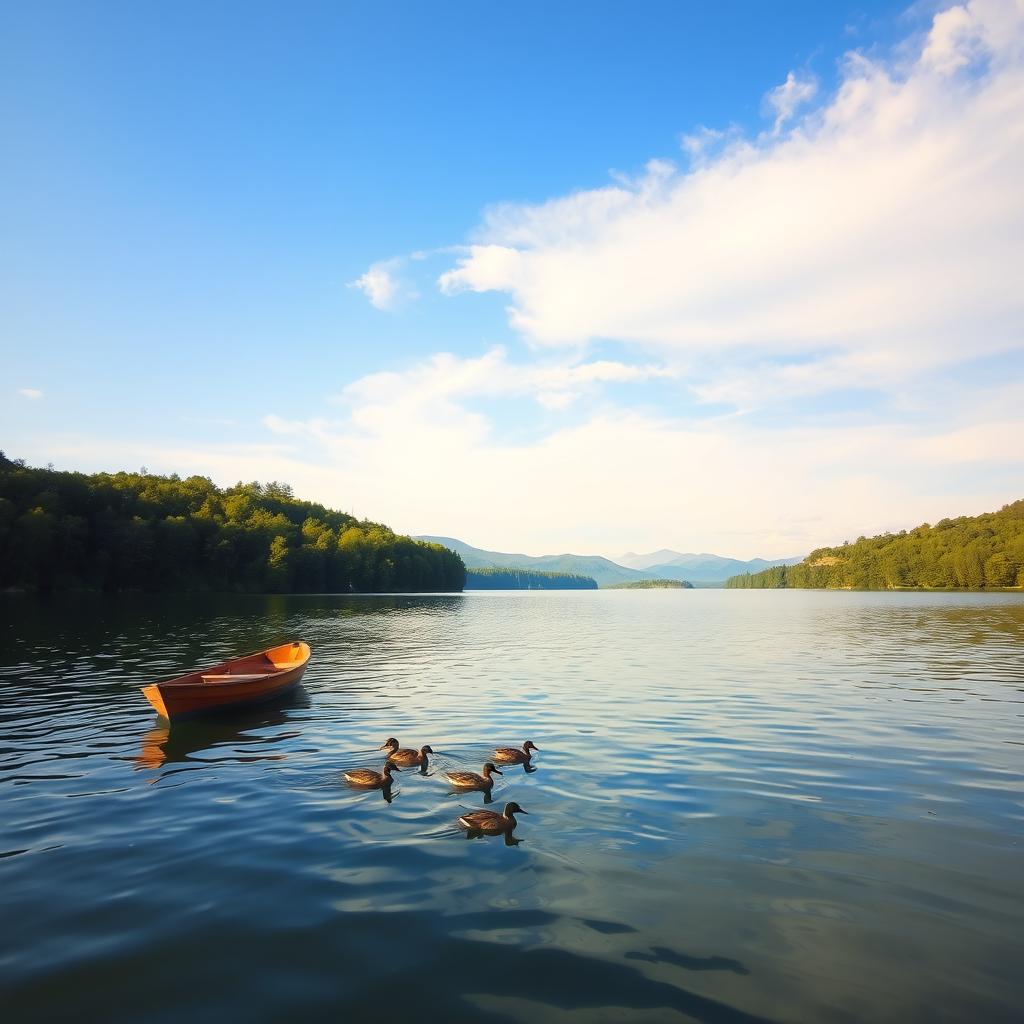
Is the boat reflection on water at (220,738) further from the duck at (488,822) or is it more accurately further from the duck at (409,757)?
the duck at (488,822)

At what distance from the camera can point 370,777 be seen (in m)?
16.0

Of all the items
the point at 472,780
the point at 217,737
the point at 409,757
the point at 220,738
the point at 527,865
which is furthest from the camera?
the point at 217,737

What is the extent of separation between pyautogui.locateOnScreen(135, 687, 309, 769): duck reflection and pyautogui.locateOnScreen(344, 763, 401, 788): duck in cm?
Answer: 399

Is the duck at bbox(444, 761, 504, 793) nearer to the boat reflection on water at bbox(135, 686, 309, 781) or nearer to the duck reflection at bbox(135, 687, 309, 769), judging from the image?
the duck reflection at bbox(135, 687, 309, 769)

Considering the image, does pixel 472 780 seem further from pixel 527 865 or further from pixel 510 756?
pixel 527 865

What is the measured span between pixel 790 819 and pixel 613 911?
240 inches

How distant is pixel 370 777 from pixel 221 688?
34.9 ft

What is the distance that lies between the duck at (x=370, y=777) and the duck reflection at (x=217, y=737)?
13.1 feet

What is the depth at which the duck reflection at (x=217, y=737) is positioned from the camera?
760 inches

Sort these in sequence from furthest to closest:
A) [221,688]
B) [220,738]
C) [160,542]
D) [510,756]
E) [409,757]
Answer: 1. [160,542]
2. [221,688]
3. [220,738]
4. [510,756]
5. [409,757]

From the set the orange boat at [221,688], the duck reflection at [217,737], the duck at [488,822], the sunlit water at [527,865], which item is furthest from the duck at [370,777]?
the orange boat at [221,688]

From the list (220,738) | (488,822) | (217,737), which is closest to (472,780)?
(488,822)

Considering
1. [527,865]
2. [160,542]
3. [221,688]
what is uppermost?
[160,542]

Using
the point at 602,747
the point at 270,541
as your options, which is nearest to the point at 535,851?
the point at 602,747
